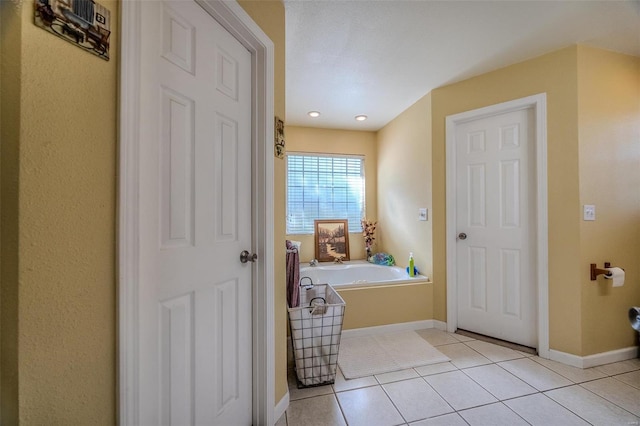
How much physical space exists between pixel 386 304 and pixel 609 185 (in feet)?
6.38

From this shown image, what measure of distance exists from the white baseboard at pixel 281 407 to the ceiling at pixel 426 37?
2246mm

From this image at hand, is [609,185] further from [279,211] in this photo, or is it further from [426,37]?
[279,211]

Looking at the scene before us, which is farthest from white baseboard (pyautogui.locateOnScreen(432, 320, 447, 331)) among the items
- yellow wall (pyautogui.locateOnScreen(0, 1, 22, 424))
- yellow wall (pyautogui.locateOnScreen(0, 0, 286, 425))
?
yellow wall (pyautogui.locateOnScreen(0, 1, 22, 424))

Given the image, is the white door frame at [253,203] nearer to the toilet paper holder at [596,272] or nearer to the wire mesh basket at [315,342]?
the wire mesh basket at [315,342]

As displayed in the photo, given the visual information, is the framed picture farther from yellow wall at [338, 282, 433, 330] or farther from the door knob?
the door knob

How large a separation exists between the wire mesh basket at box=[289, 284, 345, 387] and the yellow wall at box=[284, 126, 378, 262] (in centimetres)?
176

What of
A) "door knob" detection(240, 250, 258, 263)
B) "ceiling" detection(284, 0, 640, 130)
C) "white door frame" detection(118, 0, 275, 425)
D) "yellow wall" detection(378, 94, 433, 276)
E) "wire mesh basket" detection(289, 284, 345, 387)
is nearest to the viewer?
"white door frame" detection(118, 0, 275, 425)

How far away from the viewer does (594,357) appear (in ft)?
6.07

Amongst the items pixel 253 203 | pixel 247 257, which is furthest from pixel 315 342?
pixel 253 203

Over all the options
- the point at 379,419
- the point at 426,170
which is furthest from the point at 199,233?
the point at 426,170

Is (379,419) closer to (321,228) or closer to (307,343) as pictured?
(307,343)

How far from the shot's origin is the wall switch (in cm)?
185

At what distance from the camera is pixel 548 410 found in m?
1.43

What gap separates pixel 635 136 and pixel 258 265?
2.96 meters
